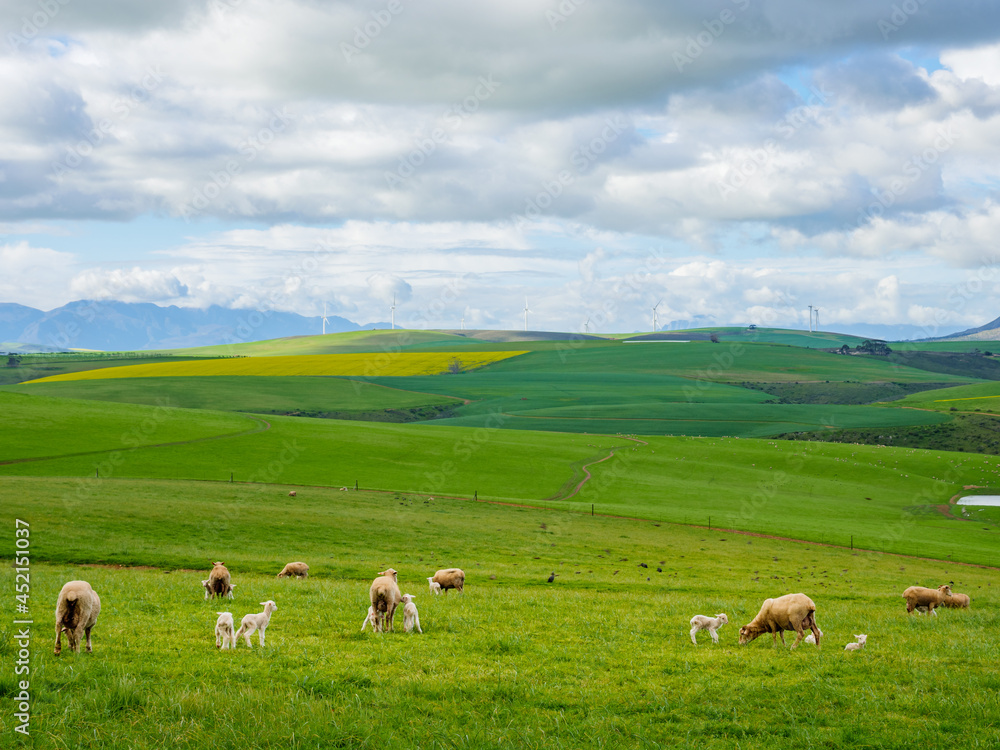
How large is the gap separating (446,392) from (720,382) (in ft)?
243

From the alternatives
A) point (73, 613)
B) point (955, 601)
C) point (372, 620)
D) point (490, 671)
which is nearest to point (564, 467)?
point (955, 601)

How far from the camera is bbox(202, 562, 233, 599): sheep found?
69.3 ft

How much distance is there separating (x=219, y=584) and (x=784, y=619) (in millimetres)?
15942

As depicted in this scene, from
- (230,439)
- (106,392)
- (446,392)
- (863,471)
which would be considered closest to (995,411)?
(863,471)

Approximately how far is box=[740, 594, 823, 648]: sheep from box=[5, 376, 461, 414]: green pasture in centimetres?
11911

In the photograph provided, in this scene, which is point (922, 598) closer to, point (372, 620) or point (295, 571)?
point (372, 620)

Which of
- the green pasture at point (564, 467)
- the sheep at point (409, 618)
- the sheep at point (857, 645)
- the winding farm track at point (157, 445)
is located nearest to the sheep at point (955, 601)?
the sheep at point (857, 645)

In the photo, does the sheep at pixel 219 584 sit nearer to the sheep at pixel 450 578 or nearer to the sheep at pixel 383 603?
the sheep at pixel 383 603

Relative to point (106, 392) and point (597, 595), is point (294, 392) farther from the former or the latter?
point (597, 595)

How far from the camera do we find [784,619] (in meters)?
16.9

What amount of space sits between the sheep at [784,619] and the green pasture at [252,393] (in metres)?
119

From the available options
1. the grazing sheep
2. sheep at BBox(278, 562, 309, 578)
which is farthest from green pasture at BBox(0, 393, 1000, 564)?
the grazing sheep

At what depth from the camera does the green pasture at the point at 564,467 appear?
63.5 m

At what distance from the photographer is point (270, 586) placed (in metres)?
24.6
